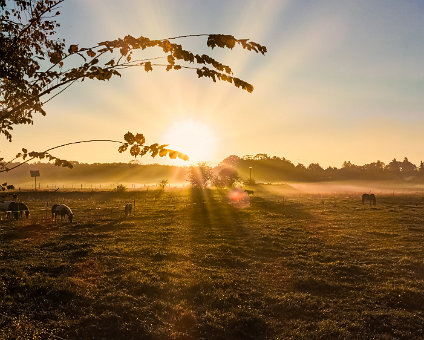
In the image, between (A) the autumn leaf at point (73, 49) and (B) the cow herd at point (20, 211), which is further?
(B) the cow herd at point (20, 211)

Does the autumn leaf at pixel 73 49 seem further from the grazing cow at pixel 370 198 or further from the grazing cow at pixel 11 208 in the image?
the grazing cow at pixel 370 198

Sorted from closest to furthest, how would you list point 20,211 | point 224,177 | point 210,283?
point 210,283 < point 20,211 < point 224,177

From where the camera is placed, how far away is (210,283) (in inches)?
A: 555

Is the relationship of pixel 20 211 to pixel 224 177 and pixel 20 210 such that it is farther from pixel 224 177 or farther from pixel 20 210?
pixel 224 177

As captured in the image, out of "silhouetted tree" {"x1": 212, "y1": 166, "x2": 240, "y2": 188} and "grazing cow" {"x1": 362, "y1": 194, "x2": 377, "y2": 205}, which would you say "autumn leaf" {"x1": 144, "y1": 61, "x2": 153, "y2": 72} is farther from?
"silhouetted tree" {"x1": 212, "y1": 166, "x2": 240, "y2": 188}

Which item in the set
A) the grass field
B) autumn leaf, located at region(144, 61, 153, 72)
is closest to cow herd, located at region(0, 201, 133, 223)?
the grass field

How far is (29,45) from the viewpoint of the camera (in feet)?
21.7

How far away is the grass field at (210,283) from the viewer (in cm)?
1045

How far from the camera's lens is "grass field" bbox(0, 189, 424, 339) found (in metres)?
10.4

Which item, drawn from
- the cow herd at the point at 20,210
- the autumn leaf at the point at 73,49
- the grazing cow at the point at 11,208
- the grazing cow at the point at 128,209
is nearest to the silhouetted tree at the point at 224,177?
the grazing cow at the point at 128,209

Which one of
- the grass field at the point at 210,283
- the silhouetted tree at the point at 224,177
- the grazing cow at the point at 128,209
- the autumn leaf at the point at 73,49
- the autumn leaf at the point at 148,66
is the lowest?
the grass field at the point at 210,283

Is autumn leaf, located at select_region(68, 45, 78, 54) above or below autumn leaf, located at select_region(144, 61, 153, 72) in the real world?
above

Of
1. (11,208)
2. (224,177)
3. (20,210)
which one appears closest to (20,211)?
(11,208)

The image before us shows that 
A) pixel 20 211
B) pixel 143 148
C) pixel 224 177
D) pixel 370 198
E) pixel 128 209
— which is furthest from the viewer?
pixel 224 177
